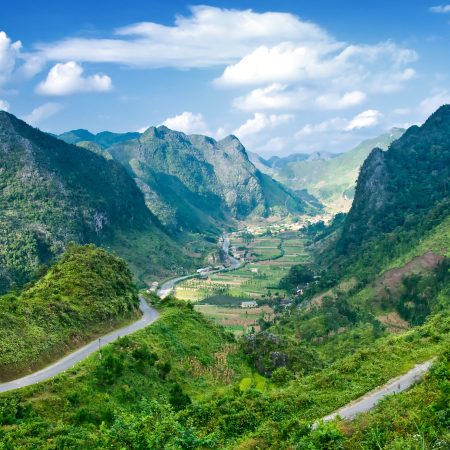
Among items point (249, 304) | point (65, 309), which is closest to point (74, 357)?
point (65, 309)

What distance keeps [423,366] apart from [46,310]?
124ft

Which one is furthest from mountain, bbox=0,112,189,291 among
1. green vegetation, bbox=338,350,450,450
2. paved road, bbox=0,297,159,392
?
green vegetation, bbox=338,350,450,450

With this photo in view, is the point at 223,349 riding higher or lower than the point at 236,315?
higher

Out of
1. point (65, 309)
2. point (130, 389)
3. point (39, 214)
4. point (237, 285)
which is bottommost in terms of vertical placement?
point (237, 285)

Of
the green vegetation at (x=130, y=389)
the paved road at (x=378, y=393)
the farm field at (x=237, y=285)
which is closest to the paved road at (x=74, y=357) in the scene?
the green vegetation at (x=130, y=389)

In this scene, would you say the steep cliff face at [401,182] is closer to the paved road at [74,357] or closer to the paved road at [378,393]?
the paved road at [74,357]

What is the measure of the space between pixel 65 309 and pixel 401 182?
453 feet

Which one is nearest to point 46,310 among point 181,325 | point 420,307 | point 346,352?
point 181,325

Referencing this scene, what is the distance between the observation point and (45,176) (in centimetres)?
17525

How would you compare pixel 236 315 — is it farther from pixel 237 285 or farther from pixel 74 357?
pixel 74 357

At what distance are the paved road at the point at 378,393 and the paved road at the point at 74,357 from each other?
25.2 meters

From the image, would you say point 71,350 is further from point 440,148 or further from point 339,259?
point 440,148

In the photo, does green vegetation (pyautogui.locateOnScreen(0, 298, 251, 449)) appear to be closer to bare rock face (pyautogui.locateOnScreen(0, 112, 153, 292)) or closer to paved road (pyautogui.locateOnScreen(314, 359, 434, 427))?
paved road (pyautogui.locateOnScreen(314, 359, 434, 427))

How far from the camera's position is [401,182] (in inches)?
6663
